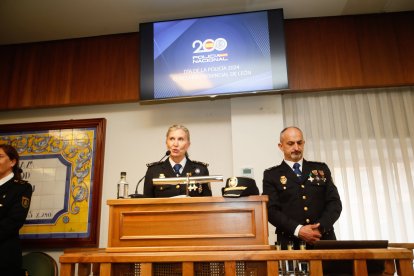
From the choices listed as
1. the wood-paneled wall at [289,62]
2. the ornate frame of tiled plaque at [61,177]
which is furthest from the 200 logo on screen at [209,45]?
the ornate frame of tiled plaque at [61,177]

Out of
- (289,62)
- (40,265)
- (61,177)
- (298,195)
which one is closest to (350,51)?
(289,62)

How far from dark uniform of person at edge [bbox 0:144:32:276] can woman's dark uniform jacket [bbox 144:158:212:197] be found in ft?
3.08

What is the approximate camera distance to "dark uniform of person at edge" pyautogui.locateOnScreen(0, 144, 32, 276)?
92.5 inches

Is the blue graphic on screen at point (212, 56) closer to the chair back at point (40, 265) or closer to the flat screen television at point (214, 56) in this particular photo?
the flat screen television at point (214, 56)

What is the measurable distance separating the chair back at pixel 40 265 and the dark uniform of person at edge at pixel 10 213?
0.45m

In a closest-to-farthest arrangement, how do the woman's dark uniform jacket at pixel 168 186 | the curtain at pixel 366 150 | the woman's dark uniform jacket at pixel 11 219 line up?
the woman's dark uniform jacket at pixel 168 186, the woman's dark uniform jacket at pixel 11 219, the curtain at pixel 366 150

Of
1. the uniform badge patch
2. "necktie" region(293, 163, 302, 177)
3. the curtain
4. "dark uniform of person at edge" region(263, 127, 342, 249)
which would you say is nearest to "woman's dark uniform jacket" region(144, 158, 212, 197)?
"dark uniform of person at edge" region(263, 127, 342, 249)

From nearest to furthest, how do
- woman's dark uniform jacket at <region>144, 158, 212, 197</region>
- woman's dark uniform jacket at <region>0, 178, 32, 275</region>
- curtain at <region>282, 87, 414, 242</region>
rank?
1. woman's dark uniform jacket at <region>144, 158, 212, 197</region>
2. woman's dark uniform jacket at <region>0, 178, 32, 275</region>
3. curtain at <region>282, 87, 414, 242</region>

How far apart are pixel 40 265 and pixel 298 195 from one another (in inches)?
86.3

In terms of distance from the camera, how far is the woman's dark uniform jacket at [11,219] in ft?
7.69

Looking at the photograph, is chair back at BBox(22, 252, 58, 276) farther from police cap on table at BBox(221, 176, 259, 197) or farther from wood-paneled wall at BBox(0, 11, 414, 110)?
police cap on table at BBox(221, 176, 259, 197)

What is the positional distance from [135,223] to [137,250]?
0.11m

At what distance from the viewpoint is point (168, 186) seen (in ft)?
6.98

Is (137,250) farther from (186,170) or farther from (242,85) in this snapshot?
(242,85)
